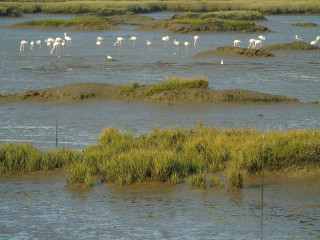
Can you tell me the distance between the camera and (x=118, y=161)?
10789 mm

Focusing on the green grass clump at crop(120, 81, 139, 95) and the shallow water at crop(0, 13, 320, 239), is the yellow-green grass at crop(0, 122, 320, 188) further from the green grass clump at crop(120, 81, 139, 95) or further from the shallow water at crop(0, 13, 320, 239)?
the green grass clump at crop(120, 81, 139, 95)

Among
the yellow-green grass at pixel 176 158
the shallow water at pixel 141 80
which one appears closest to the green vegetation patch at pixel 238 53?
the shallow water at pixel 141 80

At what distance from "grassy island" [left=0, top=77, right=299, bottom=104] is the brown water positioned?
7.92m

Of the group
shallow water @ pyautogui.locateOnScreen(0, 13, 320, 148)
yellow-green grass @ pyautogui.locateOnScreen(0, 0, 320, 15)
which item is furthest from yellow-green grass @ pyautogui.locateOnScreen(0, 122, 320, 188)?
yellow-green grass @ pyautogui.locateOnScreen(0, 0, 320, 15)

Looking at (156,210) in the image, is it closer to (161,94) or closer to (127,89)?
(161,94)

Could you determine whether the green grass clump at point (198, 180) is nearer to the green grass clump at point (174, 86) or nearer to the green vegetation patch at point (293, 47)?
the green grass clump at point (174, 86)

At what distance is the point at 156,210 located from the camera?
9.27 m

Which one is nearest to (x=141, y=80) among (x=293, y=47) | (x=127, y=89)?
(x=127, y=89)

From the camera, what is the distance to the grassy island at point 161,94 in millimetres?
18578

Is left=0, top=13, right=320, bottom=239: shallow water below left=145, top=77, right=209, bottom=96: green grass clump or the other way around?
below

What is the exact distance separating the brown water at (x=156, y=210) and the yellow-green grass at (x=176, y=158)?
0.25m

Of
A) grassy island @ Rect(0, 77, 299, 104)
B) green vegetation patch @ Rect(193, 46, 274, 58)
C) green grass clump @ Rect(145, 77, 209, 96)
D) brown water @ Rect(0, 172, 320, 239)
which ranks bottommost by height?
brown water @ Rect(0, 172, 320, 239)

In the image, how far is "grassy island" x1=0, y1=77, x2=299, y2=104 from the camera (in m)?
18.6

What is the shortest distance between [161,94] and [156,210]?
9851 millimetres
